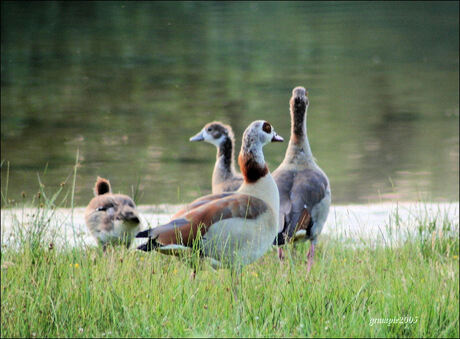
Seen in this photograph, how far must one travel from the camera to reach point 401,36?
168 ft

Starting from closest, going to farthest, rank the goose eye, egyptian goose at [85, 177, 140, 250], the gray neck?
the gray neck, egyptian goose at [85, 177, 140, 250], the goose eye

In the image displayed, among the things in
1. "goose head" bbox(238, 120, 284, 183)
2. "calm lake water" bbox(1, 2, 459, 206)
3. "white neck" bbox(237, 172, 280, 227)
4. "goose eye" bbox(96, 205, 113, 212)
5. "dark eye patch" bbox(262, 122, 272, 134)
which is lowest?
"goose eye" bbox(96, 205, 113, 212)

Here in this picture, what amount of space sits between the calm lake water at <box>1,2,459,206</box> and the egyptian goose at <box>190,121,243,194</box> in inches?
22.3

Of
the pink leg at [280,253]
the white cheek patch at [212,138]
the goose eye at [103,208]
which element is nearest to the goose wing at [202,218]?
A: the pink leg at [280,253]

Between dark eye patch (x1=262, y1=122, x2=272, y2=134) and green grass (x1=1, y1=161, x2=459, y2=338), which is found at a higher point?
dark eye patch (x1=262, y1=122, x2=272, y2=134)

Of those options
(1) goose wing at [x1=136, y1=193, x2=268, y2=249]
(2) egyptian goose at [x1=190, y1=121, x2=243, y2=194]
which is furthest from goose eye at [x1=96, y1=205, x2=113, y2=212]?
(1) goose wing at [x1=136, y1=193, x2=268, y2=249]

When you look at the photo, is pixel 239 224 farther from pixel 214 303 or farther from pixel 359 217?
pixel 359 217

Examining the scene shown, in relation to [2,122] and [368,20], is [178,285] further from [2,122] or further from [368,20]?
[368,20]

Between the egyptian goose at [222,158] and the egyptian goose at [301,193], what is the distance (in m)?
1.31

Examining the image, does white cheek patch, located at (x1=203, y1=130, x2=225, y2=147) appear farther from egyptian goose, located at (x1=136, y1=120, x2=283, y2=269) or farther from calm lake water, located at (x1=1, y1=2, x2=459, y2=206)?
egyptian goose, located at (x1=136, y1=120, x2=283, y2=269)

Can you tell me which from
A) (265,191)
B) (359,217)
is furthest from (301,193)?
(265,191)

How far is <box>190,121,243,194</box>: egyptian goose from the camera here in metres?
9.25

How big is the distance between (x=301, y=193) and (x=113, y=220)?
7.38 feet

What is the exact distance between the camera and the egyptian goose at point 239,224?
5.40 meters
